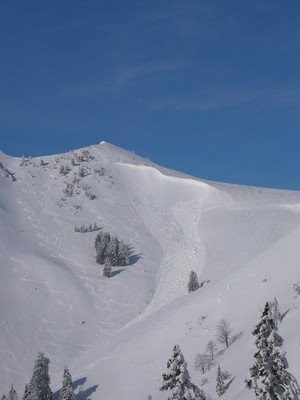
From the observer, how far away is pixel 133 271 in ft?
311

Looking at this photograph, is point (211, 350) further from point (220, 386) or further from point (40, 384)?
point (40, 384)

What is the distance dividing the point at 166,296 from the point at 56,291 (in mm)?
18855

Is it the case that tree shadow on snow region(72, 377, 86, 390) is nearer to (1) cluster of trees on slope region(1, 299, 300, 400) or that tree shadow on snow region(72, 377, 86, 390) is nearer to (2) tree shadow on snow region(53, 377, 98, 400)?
(2) tree shadow on snow region(53, 377, 98, 400)

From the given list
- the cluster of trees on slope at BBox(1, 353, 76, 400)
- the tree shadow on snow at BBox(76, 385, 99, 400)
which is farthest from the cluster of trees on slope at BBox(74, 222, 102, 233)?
the cluster of trees on slope at BBox(1, 353, 76, 400)

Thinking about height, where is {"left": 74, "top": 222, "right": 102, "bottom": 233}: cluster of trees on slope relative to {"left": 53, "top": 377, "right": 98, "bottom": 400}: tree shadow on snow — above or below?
above

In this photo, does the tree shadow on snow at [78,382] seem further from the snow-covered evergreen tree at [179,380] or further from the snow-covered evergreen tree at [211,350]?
the snow-covered evergreen tree at [179,380]

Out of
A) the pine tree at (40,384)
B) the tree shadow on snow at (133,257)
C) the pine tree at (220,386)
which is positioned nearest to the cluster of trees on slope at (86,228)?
the tree shadow on snow at (133,257)

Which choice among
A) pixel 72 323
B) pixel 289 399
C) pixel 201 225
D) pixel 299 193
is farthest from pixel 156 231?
pixel 289 399

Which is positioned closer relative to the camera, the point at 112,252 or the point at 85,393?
the point at 85,393

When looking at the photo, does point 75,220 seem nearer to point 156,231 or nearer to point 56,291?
point 156,231

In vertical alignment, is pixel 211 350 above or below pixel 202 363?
above

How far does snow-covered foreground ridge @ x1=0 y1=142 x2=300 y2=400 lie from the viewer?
53.2 m

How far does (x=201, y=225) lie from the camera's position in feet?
396

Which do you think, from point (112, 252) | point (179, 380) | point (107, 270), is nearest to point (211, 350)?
point (179, 380)
